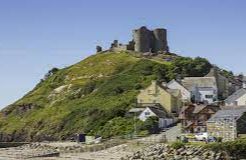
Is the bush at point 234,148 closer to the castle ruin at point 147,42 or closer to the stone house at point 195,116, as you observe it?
the stone house at point 195,116

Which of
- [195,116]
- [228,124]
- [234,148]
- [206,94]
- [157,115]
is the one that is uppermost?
[206,94]

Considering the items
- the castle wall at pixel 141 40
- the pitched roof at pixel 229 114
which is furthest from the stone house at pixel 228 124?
the castle wall at pixel 141 40

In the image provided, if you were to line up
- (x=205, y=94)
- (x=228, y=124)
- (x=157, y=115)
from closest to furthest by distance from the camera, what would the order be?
(x=228, y=124), (x=157, y=115), (x=205, y=94)

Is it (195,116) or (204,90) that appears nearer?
(195,116)

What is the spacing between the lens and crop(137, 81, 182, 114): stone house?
85188mm

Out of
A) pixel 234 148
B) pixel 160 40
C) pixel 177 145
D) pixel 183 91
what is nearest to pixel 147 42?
pixel 160 40

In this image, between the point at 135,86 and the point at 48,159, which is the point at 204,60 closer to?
the point at 135,86

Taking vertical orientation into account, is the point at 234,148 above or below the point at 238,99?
below

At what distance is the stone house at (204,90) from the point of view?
8938cm

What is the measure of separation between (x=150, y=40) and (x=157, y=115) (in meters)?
52.2

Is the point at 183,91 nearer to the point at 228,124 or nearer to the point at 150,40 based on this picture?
the point at 228,124

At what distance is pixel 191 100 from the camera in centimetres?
8881

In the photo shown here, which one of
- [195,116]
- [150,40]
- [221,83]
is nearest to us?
[195,116]

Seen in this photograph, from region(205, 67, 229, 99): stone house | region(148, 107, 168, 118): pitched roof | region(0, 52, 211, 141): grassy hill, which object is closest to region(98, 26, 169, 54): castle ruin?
region(0, 52, 211, 141): grassy hill
